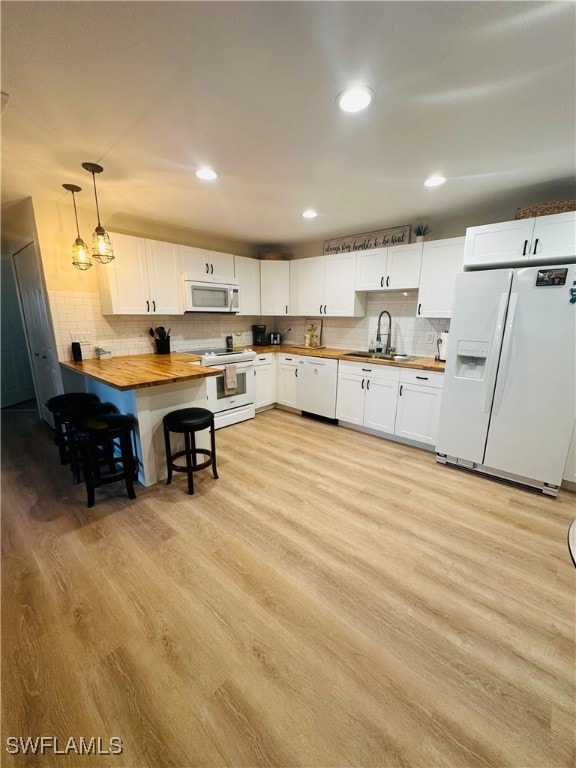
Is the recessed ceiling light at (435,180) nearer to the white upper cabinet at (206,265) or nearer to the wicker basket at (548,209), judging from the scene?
the wicker basket at (548,209)

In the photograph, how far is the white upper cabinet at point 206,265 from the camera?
11.9 ft

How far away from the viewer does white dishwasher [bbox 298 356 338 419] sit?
3963 millimetres

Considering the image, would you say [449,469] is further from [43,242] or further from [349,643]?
[43,242]

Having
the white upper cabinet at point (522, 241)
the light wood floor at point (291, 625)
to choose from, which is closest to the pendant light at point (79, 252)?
the light wood floor at point (291, 625)

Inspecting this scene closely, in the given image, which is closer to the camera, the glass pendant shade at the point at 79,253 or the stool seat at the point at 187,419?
the stool seat at the point at 187,419

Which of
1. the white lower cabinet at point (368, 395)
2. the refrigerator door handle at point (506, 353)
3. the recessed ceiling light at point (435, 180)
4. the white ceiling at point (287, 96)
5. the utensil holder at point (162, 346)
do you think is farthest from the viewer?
the utensil holder at point (162, 346)

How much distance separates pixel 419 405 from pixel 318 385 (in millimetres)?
1349

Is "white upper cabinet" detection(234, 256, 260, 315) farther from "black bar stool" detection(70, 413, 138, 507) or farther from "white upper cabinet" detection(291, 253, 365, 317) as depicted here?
"black bar stool" detection(70, 413, 138, 507)

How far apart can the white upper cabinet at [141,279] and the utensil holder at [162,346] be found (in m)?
0.37

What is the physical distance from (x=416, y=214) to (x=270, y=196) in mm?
1628

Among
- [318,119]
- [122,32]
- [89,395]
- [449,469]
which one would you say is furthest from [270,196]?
[449,469]

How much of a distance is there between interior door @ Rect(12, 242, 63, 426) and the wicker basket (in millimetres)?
4476

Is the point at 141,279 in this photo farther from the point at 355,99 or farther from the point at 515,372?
the point at 515,372

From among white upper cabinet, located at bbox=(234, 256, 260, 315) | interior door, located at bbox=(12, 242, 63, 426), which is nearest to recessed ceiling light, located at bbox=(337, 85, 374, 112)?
white upper cabinet, located at bbox=(234, 256, 260, 315)
